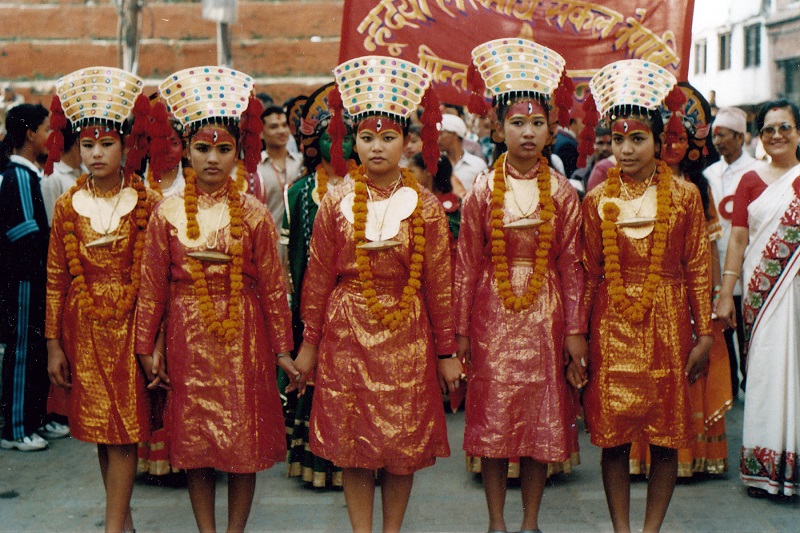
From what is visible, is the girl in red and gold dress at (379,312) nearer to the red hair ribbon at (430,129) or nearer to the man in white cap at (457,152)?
the red hair ribbon at (430,129)

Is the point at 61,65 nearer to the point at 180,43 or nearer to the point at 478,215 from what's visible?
the point at 180,43

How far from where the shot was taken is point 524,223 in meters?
4.02

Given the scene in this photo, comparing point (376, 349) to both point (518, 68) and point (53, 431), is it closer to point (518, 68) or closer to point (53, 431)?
point (518, 68)

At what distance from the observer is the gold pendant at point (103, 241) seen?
4.09 metres

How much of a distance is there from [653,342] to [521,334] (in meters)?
0.55

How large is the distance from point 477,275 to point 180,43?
988cm

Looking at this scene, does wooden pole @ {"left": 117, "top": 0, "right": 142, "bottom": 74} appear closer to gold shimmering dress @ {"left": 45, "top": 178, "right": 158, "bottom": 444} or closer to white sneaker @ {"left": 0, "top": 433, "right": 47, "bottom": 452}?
white sneaker @ {"left": 0, "top": 433, "right": 47, "bottom": 452}

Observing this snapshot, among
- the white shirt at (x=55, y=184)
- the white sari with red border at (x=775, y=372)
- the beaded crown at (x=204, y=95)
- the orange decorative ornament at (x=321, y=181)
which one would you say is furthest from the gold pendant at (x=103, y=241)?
the white sari with red border at (x=775, y=372)

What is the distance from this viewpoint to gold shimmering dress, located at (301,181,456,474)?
153 inches

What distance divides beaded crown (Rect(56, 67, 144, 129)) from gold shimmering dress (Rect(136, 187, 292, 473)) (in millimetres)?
481

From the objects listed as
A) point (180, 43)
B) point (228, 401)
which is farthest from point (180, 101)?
point (180, 43)

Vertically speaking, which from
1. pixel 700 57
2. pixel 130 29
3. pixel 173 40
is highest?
pixel 700 57

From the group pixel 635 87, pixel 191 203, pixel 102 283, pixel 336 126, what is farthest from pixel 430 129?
pixel 102 283

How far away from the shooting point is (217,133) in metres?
3.99
